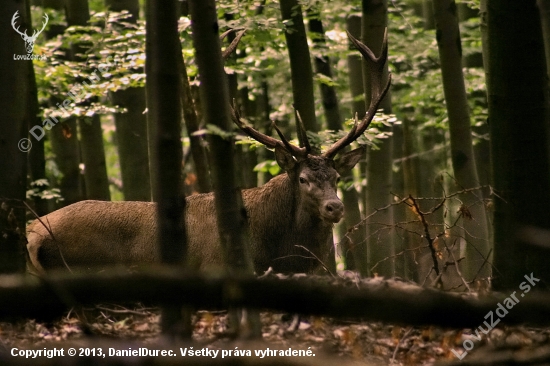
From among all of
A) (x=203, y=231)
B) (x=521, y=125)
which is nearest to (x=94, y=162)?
(x=203, y=231)

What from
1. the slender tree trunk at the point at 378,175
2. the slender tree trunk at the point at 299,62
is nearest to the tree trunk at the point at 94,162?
the slender tree trunk at the point at 299,62

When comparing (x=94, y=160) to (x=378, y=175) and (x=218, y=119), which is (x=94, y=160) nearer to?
(x=378, y=175)

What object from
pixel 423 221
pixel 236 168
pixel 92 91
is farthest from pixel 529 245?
pixel 92 91

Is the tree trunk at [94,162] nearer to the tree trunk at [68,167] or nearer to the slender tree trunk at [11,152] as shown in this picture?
the tree trunk at [68,167]

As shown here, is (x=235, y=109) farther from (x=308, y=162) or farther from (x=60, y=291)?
(x=60, y=291)

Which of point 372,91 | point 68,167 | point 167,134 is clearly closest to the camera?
point 167,134

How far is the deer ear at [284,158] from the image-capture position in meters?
9.45

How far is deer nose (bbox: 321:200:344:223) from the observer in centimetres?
891

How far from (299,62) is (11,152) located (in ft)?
18.5

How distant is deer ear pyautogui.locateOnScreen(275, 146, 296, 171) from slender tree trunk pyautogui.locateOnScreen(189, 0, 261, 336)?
3828 millimetres

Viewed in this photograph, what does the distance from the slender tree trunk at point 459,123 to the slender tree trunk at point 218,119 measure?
577 centimetres

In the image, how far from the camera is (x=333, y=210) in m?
8.95

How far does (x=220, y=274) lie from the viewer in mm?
3363

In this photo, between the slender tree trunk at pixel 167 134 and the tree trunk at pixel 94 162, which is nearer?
the slender tree trunk at pixel 167 134
